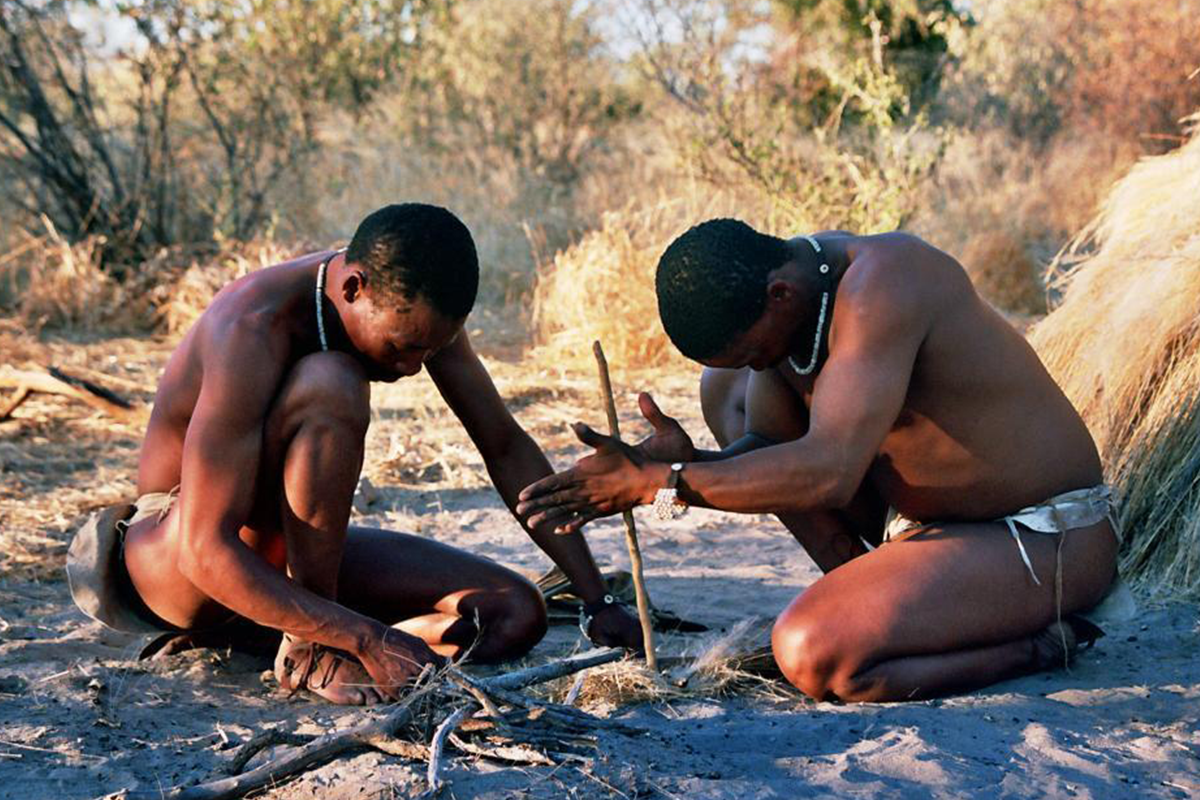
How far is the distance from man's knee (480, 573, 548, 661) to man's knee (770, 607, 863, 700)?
67 centimetres

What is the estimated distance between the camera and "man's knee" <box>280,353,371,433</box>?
271 cm

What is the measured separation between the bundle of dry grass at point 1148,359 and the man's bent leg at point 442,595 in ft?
5.50

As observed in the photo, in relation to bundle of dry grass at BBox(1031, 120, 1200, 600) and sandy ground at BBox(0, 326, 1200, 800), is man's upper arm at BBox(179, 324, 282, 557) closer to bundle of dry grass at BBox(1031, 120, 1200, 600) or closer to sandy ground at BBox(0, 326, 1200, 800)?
sandy ground at BBox(0, 326, 1200, 800)

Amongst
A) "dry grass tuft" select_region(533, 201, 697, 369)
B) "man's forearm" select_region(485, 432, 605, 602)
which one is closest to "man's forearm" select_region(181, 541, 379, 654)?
"man's forearm" select_region(485, 432, 605, 602)

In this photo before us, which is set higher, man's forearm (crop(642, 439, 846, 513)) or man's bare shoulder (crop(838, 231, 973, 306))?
man's bare shoulder (crop(838, 231, 973, 306))

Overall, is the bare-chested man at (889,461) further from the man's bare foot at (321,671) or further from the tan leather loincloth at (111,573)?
the tan leather loincloth at (111,573)

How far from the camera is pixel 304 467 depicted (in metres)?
2.72

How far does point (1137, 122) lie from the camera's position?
10.7 m

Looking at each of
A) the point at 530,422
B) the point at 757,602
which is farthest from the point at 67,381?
the point at 757,602

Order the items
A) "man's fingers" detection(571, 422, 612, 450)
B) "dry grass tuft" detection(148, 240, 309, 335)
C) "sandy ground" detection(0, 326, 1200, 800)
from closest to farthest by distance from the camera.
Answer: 1. "sandy ground" detection(0, 326, 1200, 800)
2. "man's fingers" detection(571, 422, 612, 450)
3. "dry grass tuft" detection(148, 240, 309, 335)

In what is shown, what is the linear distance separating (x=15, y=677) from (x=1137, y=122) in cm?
1004

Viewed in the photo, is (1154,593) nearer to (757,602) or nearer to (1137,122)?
(757,602)

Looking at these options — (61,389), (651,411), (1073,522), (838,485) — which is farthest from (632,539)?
(61,389)

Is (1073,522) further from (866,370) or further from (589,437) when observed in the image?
(589,437)
